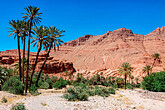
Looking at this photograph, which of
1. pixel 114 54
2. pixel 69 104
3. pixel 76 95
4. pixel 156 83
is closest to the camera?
pixel 69 104

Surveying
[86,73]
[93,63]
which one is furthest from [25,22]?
[93,63]

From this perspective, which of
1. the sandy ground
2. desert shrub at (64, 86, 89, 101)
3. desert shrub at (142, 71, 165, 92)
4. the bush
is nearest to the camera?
the sandy ground

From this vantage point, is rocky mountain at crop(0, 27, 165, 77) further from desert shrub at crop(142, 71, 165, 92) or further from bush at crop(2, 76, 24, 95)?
bush at crop(2, 76, 24, 95)

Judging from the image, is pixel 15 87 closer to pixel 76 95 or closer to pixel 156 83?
pixel 76 95

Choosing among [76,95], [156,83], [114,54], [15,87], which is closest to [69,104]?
[76,95]

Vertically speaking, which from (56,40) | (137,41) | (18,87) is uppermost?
(137,41)

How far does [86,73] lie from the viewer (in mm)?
95438

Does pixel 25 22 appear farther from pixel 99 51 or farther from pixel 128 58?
pixel 99 51

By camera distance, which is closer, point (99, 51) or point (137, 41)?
point (99, 51)

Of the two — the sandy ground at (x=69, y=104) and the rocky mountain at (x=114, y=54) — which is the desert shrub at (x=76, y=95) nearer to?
the sandy ground at (x=69, y=104)

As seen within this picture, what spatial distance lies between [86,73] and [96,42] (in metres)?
98.0

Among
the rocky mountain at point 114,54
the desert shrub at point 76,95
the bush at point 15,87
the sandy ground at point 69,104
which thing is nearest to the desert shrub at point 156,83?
the sandy ground at point 69,104

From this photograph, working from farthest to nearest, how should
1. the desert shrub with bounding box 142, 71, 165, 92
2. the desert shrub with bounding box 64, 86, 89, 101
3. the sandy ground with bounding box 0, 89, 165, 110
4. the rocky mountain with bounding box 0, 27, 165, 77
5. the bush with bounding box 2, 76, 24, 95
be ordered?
1. the rocky mountain with bounding box 0, 27, 165, 77
2. the desert shrub with bounding box 142, 71, 165, 92
3. the bush with bounding box 2, 76, 24, 95
4. the desert shrub with bounding box 64, 86, 89, 101
5. the sandy ground with bounding box 0, 89, 165, 110

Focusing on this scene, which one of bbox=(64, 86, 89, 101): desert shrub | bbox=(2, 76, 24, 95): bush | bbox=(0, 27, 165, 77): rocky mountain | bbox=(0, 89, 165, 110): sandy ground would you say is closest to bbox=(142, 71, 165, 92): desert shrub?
bbox=(0, 89, 165, 110): sandy ground
